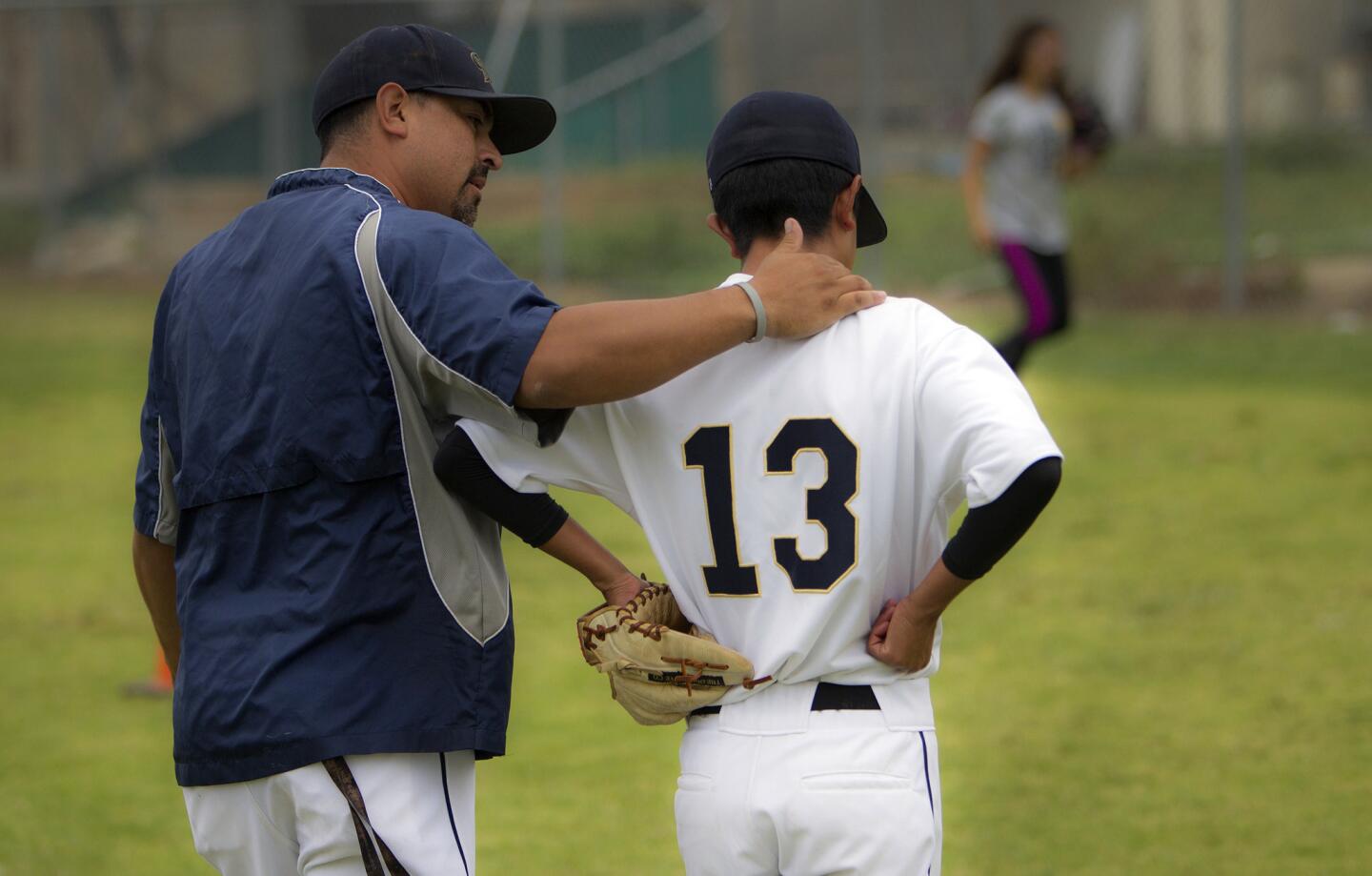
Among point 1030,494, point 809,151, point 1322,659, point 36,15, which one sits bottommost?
point 1322,659

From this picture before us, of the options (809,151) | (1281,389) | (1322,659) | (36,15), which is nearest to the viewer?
(809,151)

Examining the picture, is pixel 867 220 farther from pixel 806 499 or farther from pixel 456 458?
pixel 456 458

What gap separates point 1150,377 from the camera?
11805 mm

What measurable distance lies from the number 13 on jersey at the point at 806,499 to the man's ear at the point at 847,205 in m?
0.32

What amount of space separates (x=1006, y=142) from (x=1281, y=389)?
2.80 m

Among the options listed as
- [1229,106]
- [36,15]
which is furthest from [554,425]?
[36,15]

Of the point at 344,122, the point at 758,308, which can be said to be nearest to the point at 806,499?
the point at 758,308

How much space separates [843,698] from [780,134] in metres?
0.84

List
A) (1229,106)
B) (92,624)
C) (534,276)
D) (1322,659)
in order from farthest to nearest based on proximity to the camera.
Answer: (534,276) < (1229,106) < (92,624) < (1322,659)

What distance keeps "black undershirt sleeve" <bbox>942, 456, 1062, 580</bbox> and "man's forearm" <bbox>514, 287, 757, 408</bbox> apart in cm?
42

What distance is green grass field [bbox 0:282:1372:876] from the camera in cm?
444

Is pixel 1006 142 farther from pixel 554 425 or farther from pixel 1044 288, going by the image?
pixel 554 425

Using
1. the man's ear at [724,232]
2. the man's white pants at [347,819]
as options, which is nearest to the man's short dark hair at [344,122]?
the man's ear at [724,232]

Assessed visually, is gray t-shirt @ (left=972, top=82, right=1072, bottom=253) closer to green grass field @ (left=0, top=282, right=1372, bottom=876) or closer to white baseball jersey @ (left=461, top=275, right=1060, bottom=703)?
green grass field @ (left=0, top=282, right=1372, bottom=876)
